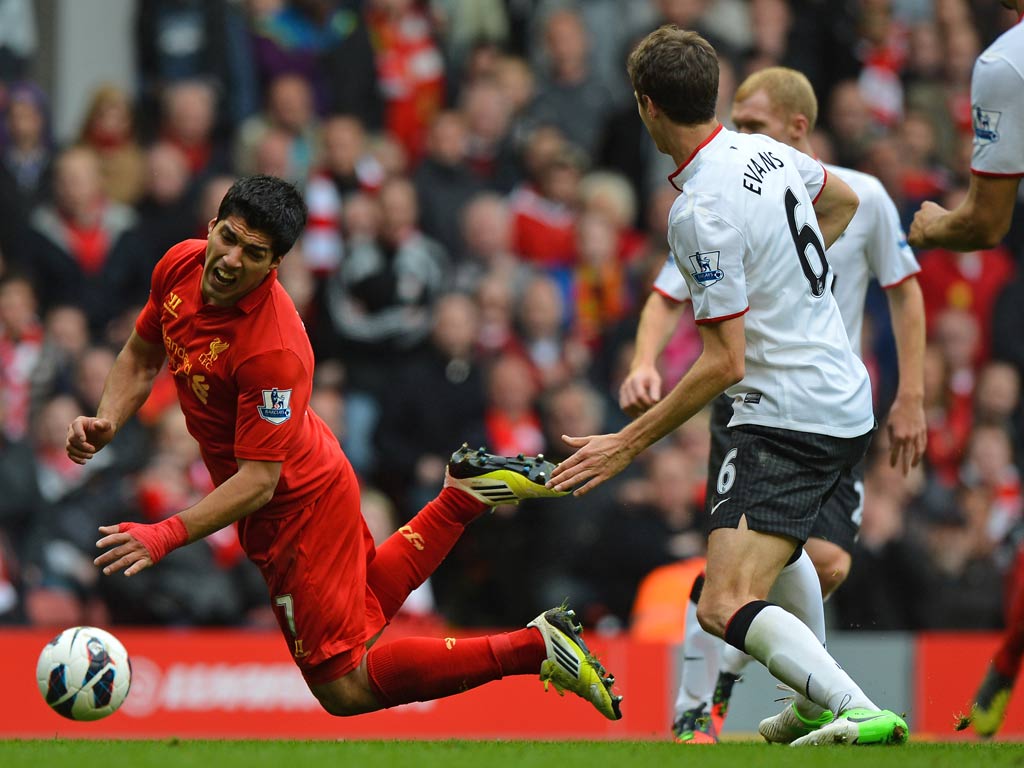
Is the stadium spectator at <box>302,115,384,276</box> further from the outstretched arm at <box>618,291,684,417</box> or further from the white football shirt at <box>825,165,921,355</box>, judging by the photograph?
the white football shirt at <box>825,165,921,355</box>

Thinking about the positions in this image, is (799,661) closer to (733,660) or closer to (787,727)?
(787,727)

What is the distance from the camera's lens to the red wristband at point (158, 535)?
5547mm

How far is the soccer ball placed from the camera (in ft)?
19.9

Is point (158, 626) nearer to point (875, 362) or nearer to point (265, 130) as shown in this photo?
point (265, 130)

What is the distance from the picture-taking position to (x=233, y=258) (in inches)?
227

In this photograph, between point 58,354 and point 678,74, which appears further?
point 58,354

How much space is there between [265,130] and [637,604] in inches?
176

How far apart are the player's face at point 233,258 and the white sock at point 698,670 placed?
243 centimetres

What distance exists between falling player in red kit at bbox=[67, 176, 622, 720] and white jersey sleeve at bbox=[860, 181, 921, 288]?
1.71 m

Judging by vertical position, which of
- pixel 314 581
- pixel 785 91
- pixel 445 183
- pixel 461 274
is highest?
pixel 785 91

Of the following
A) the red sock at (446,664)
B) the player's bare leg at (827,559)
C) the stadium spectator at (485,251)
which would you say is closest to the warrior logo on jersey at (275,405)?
the red sock at (446,664)

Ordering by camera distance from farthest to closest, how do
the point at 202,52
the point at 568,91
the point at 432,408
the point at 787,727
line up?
the point at 568,91 → the point at 202,52 → the point at 432,408 → the point at 787,727

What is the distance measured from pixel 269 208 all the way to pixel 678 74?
1512 millimetres

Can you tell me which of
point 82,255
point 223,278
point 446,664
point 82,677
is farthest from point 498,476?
point 82,255
